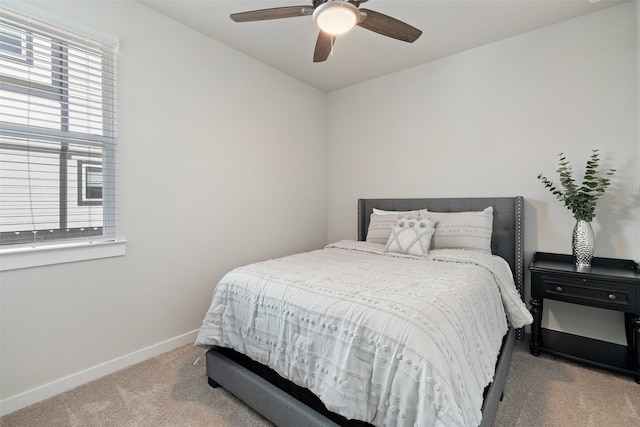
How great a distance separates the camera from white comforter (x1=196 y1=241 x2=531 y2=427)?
1072 mm

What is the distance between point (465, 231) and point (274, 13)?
223 cm

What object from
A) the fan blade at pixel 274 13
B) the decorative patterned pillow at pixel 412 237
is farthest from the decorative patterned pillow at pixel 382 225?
the fan blade at pixel 274 13

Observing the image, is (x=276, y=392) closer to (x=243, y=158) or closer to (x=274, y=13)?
(x=274, y=13)

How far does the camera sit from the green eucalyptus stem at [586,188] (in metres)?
2.24

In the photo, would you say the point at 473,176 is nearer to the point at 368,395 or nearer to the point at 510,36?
the point at 510,36

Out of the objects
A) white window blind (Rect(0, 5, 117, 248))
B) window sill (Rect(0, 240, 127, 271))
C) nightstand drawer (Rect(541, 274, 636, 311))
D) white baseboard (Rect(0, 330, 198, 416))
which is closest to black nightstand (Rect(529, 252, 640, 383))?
nightstand drawer (Rect(541, 274, 636, 311))

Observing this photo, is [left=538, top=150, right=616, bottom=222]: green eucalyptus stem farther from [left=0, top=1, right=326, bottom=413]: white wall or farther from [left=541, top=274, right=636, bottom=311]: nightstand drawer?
[left=0, top=1, right=326, bottom=413]: white wall

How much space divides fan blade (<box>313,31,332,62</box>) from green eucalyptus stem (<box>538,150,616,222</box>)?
211 cm

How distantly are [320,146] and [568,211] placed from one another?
2.76m

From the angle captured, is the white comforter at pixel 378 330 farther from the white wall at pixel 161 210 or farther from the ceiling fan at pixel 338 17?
the ceiling fan at pixel 338 17

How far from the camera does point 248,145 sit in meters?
3.08

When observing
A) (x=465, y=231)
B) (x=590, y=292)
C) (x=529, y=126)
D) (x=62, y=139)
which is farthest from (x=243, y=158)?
(x=590, y=292)

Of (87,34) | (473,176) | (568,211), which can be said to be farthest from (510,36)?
(87,34)

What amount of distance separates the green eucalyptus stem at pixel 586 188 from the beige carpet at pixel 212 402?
3.83 feet
